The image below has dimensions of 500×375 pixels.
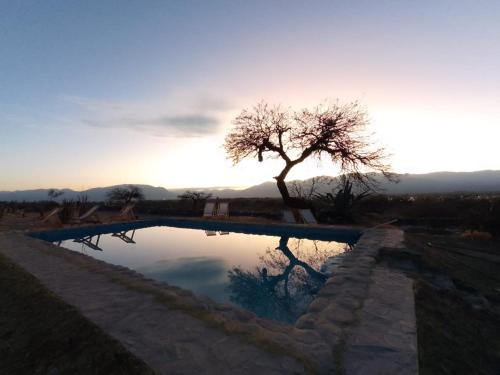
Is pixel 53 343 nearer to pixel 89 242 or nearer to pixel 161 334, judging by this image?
pixel 161 334

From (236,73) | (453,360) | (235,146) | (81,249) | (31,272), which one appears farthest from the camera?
(235,146)

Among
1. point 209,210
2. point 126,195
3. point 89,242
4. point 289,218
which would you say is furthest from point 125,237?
point 126,195

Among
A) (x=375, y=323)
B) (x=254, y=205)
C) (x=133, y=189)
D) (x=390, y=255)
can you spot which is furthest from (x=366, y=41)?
(x=133, y=189)

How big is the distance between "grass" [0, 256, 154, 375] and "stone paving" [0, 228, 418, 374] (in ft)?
0.36

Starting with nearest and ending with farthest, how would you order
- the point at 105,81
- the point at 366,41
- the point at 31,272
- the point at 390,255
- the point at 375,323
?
1. the point at 375,323
2. the point at 31,272
3. the point at 390,255
4. the point at 366,41
5. the point at 105,81

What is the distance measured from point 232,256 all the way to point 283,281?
2484 millimetres

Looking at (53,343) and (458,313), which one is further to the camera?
(458,313)

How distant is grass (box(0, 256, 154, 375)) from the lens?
1.88 meters

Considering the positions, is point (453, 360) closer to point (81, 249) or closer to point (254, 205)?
point (81, 249)

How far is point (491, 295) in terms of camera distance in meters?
3.86

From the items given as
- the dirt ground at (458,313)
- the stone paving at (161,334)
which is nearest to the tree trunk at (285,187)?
the dirt ground at (458,313)

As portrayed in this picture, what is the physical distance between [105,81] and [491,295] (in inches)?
631

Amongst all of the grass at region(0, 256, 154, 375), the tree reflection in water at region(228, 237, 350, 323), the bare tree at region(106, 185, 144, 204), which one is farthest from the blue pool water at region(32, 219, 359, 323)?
the bare tree at region(106, 185, 144, 204)

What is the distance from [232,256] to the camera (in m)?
7.91
